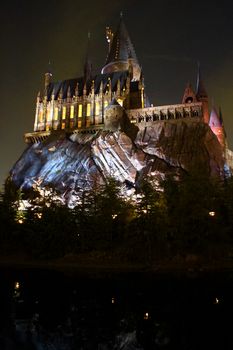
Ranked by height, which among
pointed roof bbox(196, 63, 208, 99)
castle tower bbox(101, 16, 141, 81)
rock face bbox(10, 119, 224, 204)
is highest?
castle tower bbox(101, 16, 141, 81)

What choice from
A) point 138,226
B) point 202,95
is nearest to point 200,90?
point 202,95

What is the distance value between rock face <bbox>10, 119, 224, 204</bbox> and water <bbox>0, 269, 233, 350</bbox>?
36539 millimetres

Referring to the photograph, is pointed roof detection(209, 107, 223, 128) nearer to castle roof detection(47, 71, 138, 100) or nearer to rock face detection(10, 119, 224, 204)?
rock face detection(10, 119, 224, 204)

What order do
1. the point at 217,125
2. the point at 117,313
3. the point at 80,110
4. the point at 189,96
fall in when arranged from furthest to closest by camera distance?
the point at 80,110 → the point at 217,125 → the point at 189,96 → the point at 117,313

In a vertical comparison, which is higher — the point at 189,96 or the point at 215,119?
the point at 189,96

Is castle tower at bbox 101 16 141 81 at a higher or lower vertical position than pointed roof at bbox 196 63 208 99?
higher

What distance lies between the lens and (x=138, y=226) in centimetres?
4703

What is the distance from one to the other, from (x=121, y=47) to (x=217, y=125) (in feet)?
161

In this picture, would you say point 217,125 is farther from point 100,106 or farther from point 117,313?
point 117,313

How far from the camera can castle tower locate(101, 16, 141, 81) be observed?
10844cm

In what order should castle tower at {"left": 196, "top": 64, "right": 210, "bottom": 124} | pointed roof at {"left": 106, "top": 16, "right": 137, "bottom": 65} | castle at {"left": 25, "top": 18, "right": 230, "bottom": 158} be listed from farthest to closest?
pointed roof at {"left": 106, "top": 16, "right": 137, "bottom": 65} < castle tower at {"left": 196, "top": 64, "right": 210, "bottom": 124} < castle at {"left": 25, "top": 18, "right": 230, "bottom": 158}

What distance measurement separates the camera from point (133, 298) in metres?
25.7

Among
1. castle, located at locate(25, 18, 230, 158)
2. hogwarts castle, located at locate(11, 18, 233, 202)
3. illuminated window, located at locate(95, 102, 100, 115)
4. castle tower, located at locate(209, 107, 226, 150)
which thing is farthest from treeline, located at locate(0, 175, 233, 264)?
illuminated window, located at locate(95, 102, 100, 115)

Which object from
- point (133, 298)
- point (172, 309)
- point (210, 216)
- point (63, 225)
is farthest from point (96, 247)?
point (172, 309)
